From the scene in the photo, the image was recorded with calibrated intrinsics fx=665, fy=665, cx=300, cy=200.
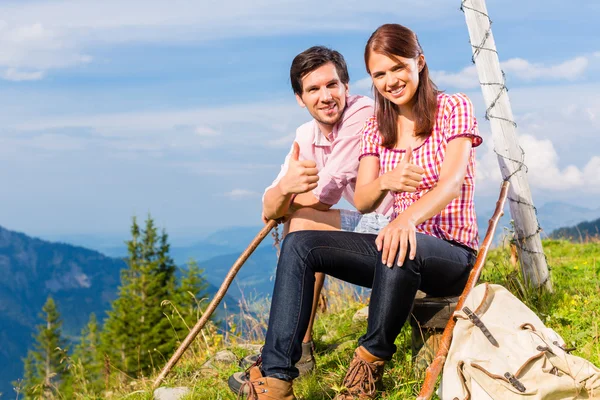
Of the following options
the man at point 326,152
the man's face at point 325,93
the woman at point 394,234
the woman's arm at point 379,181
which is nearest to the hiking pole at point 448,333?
the woman at point 394,234

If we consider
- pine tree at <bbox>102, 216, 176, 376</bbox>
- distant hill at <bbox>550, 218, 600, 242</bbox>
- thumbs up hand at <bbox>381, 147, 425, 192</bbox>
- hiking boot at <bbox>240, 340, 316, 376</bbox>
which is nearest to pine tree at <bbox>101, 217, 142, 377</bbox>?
pine tree at <bbox>102, 216, 176, 376</bbox>

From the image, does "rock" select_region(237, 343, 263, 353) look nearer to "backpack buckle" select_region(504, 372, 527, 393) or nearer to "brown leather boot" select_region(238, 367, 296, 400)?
"brown leather boot" select_region(238, 367, 296, 400)

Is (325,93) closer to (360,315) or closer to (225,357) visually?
(360,315)

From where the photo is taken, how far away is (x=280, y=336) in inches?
133

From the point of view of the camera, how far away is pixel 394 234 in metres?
3.21

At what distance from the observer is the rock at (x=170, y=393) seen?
4.83 meters

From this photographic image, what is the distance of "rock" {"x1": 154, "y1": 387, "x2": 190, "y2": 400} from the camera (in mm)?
4832

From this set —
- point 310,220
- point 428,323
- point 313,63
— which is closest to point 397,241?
point 428,323

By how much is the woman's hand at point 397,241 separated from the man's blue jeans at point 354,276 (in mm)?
49

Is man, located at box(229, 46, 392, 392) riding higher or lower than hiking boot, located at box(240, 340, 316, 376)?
higher

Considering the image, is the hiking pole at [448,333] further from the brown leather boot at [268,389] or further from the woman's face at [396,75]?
the woman's face at [396,75]

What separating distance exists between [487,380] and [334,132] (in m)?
2.12

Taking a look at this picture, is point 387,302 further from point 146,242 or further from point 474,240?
point 146,242

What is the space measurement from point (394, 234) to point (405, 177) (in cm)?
34
